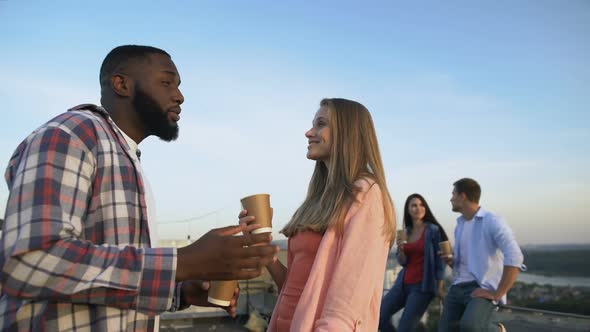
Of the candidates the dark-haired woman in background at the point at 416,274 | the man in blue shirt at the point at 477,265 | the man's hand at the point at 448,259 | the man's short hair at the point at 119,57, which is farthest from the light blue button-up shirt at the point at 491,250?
the man's short hair at the point at 119,57

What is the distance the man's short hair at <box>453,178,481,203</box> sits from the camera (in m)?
5.33

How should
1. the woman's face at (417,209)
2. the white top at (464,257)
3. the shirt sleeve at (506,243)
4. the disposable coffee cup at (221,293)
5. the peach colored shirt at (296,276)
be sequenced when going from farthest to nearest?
the woman's face at (417,209) → the white top at (464,257) → the shirt sleeve at (506,243) → the peach colored shirt at (296,276) → the disposable coffee cup at (221,293)

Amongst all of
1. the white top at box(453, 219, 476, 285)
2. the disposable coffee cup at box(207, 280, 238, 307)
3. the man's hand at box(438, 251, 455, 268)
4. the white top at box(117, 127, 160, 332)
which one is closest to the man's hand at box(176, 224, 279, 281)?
the white top at box(117, 127, 160, 332)

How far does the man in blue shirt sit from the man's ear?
12.8 ft

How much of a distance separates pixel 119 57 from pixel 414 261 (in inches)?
198

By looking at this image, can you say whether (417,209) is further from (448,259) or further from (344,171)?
(344,171)

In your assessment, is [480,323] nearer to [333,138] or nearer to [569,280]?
[333,138]

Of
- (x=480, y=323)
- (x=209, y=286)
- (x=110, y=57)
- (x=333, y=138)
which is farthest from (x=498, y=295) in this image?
(x=110, y=57)

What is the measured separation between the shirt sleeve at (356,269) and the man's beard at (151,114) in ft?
3.35

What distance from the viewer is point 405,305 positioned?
19.8 ft

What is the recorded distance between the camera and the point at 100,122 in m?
1.62

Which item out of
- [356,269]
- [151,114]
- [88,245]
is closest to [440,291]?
[356,269]

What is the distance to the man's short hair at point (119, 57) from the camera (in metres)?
1.93

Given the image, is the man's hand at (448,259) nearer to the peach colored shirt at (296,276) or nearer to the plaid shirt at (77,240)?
the peach colored shirt at (296,276)
